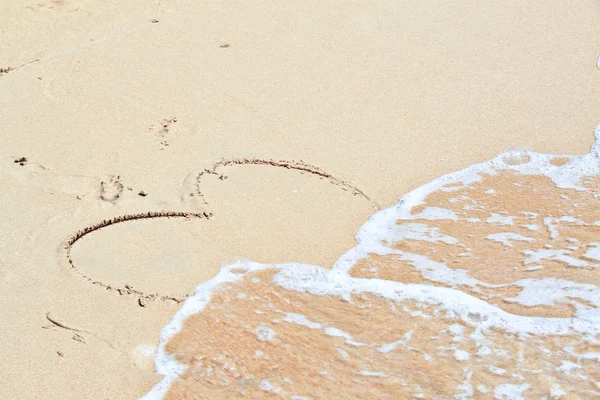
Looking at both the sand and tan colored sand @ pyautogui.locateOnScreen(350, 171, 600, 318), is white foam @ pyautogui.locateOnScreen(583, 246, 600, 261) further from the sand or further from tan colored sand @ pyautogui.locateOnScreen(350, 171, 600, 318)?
the sand

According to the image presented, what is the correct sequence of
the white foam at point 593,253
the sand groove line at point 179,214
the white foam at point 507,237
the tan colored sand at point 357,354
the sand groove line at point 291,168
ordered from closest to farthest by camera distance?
the tan colored sand at point 357,354 < the sand groove line at point 179,214 < the white foam at point 593,253 < the white foam at point 507,237 < the sand groove line at point 291,168

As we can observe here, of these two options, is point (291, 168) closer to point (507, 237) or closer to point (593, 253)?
point (507, 237)

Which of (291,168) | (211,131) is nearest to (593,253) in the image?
(291,168)

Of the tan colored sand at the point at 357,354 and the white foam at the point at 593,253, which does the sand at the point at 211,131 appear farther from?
the white foam at the point at 593,253

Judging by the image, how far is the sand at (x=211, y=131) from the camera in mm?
2895

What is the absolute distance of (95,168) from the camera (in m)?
3.60

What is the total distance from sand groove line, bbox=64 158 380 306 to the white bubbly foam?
14 centimetres

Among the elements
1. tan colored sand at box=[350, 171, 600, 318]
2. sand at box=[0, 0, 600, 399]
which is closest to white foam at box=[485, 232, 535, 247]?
tan colored sand at box=[350, 171, 600, 318]

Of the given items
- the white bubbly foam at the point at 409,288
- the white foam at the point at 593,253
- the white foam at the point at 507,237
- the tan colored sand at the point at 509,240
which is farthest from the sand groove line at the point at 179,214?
the white foam at the point at 593,253

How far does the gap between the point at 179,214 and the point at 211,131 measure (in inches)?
27.8

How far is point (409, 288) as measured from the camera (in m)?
3.08

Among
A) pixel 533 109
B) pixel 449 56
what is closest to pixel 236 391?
pixel 533 109

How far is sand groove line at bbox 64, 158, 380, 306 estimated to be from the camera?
2953 mm

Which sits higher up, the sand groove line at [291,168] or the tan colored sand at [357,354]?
the sand groove line at [291,168]
